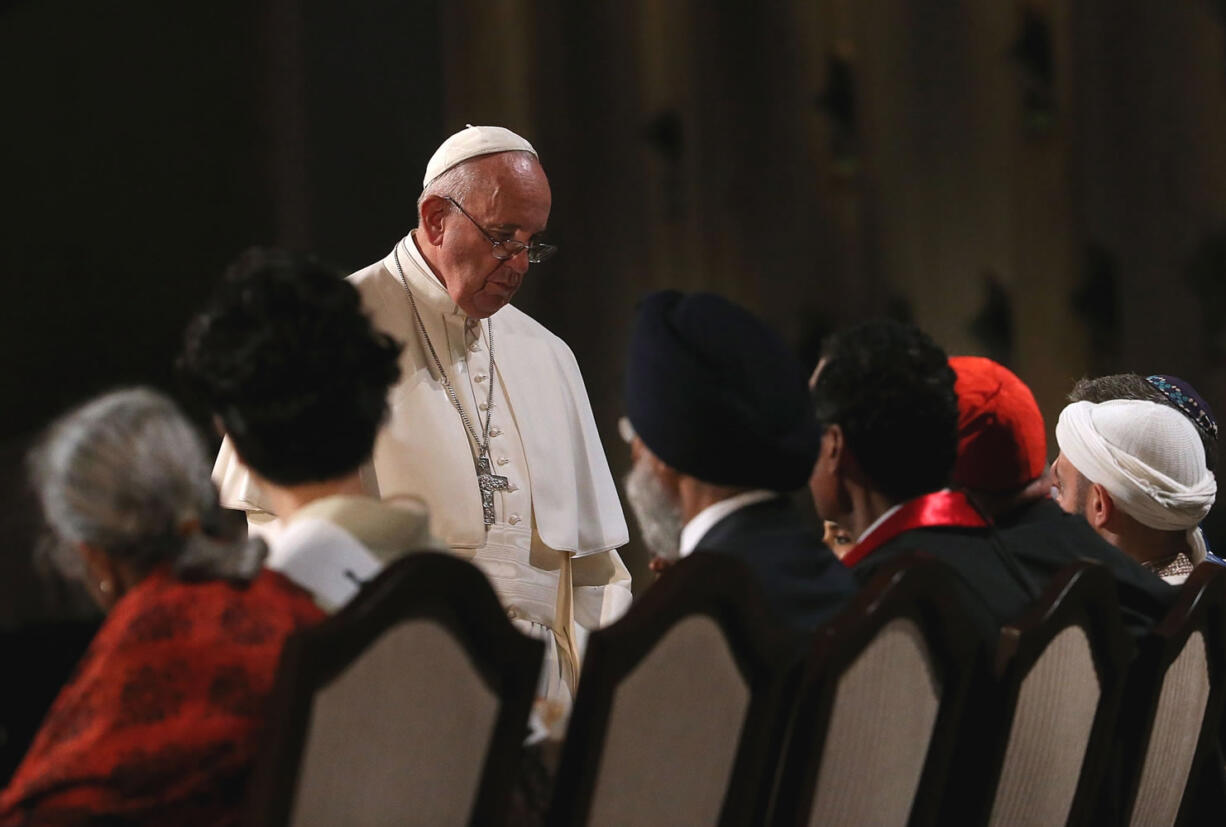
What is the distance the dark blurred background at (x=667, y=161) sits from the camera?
17.0 ft

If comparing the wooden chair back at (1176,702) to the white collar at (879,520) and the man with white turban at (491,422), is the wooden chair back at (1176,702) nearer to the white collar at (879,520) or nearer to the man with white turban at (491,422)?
the white collar at (879,520)

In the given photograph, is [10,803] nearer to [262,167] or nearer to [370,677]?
[370,677]

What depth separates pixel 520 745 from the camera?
1598mm

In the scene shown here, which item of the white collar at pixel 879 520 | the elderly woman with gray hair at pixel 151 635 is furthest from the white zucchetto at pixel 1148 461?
A: the elderly woman with gray hair at pixel 151 635

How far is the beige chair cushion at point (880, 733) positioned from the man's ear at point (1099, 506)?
53.1 inches

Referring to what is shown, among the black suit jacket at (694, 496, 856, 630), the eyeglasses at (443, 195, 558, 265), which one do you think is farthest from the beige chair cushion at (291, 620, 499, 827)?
the eyeglasses at (443, 195, 558, 265)

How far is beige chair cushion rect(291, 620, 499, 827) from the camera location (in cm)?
138

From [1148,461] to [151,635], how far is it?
2355 millimetres

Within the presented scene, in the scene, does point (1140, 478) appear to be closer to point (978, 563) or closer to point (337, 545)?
point (978, 563)

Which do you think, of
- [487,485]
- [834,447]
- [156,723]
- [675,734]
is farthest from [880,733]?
[487,485]

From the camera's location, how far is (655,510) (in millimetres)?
2217

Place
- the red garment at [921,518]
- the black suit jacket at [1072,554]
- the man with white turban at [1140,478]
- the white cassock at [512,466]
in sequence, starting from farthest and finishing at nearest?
the man with white turban at [1140,478] → the white cassock at [512,466] → the black suit jacket at [1072,554] → the red garment at [921,518]

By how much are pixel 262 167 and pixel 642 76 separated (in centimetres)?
173

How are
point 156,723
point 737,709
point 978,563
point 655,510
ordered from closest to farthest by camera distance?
point 156,723, point 737,709, point 655,510, point 978,563
